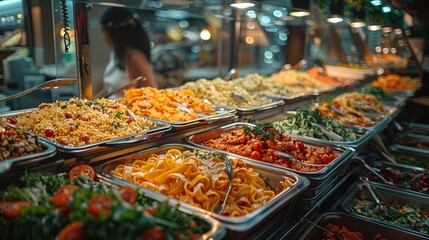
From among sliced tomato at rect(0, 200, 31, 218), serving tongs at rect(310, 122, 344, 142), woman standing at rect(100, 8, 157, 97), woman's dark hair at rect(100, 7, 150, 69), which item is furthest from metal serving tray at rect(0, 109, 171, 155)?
woman's dark hair at rect(100, 7, 150, 69)

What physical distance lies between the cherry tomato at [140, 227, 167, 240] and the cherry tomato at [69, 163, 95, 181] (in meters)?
0.78

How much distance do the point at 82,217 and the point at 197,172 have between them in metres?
0.78

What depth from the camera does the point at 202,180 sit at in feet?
5.96

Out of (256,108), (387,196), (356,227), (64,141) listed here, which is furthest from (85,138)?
(387,196)

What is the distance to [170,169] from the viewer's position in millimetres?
1941

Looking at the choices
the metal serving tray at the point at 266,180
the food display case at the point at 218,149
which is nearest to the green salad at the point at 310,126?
the food display case at the point at 218,149

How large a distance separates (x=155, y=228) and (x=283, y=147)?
1508 mm

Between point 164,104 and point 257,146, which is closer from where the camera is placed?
point 257,146

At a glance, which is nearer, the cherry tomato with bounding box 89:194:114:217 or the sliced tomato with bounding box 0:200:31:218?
the cherry tomato with bounding box 89:194:114:217

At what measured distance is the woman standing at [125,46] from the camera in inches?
186

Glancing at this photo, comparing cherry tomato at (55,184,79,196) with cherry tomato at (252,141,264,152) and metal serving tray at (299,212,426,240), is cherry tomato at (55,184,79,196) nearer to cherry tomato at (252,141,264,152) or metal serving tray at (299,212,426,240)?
cherry tomato at (252,141,264,152)

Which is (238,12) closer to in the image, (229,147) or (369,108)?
(369,108)

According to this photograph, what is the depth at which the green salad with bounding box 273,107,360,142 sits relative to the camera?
295cm

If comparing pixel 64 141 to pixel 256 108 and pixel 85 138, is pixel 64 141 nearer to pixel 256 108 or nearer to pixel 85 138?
pixel 85 138
